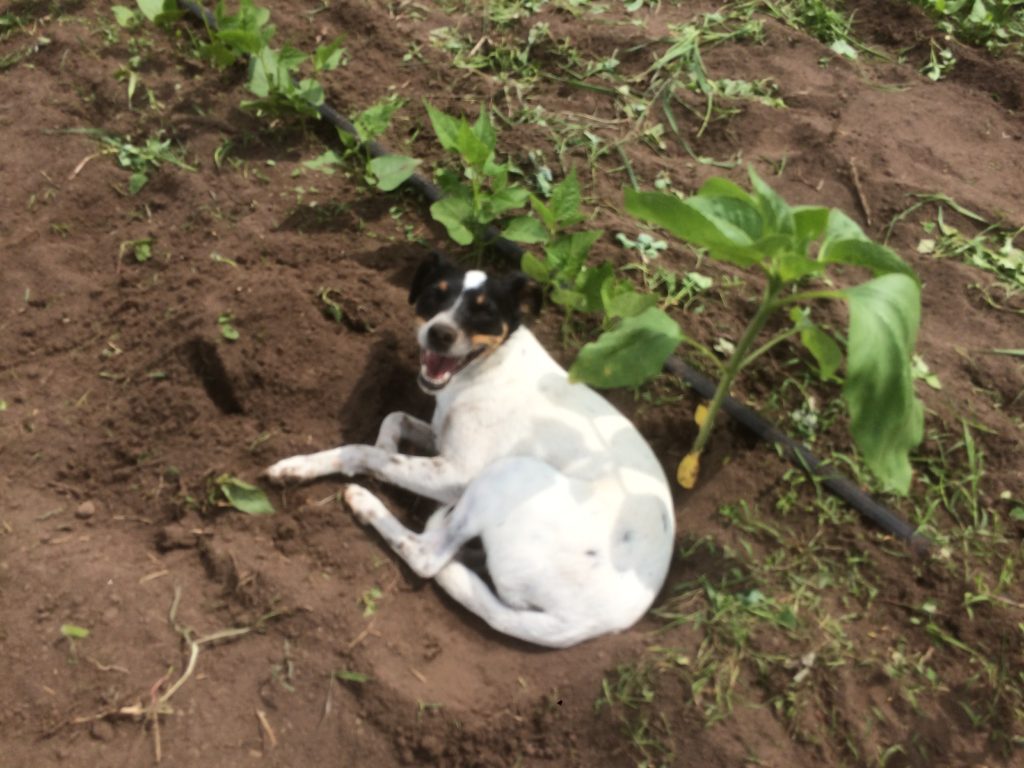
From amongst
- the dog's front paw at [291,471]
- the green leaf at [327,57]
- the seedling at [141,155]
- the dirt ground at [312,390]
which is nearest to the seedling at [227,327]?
the dirt ground at [312,390]

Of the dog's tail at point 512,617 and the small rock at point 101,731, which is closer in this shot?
the small rock at point 101,731

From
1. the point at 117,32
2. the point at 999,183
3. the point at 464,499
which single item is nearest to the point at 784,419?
the point at 464,499

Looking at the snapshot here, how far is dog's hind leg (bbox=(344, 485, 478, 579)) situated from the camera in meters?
3.02

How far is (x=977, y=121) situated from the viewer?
15.8ft

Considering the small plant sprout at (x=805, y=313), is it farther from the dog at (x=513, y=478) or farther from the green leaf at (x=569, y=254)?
the green leaf at (x=569, y=254)

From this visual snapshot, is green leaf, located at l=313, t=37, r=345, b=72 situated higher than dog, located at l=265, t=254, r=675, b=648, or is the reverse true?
green leaf, located at l=313, t=37, r=345, b=72

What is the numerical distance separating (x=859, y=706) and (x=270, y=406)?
97.7 inches

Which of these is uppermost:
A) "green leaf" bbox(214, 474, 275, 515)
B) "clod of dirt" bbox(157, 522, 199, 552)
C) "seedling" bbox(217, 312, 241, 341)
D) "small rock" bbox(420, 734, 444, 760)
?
"seedling" bbox(217, 312, 241, 341)

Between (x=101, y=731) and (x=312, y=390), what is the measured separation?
1480mm

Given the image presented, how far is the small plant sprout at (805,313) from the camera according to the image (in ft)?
7.55

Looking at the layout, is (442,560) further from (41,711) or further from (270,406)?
(41,711)

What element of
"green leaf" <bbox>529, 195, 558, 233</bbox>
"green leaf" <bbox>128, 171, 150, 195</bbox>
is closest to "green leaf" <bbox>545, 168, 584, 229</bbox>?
"green leaf" <bbox>529, 195, 558, 233</bbox>

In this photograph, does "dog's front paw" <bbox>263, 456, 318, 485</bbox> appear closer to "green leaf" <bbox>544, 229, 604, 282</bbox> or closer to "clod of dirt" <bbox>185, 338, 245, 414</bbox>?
"clod of dirt" <bbox>185, 338, 245, 414</bbox>

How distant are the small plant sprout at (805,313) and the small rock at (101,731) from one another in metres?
1.85
